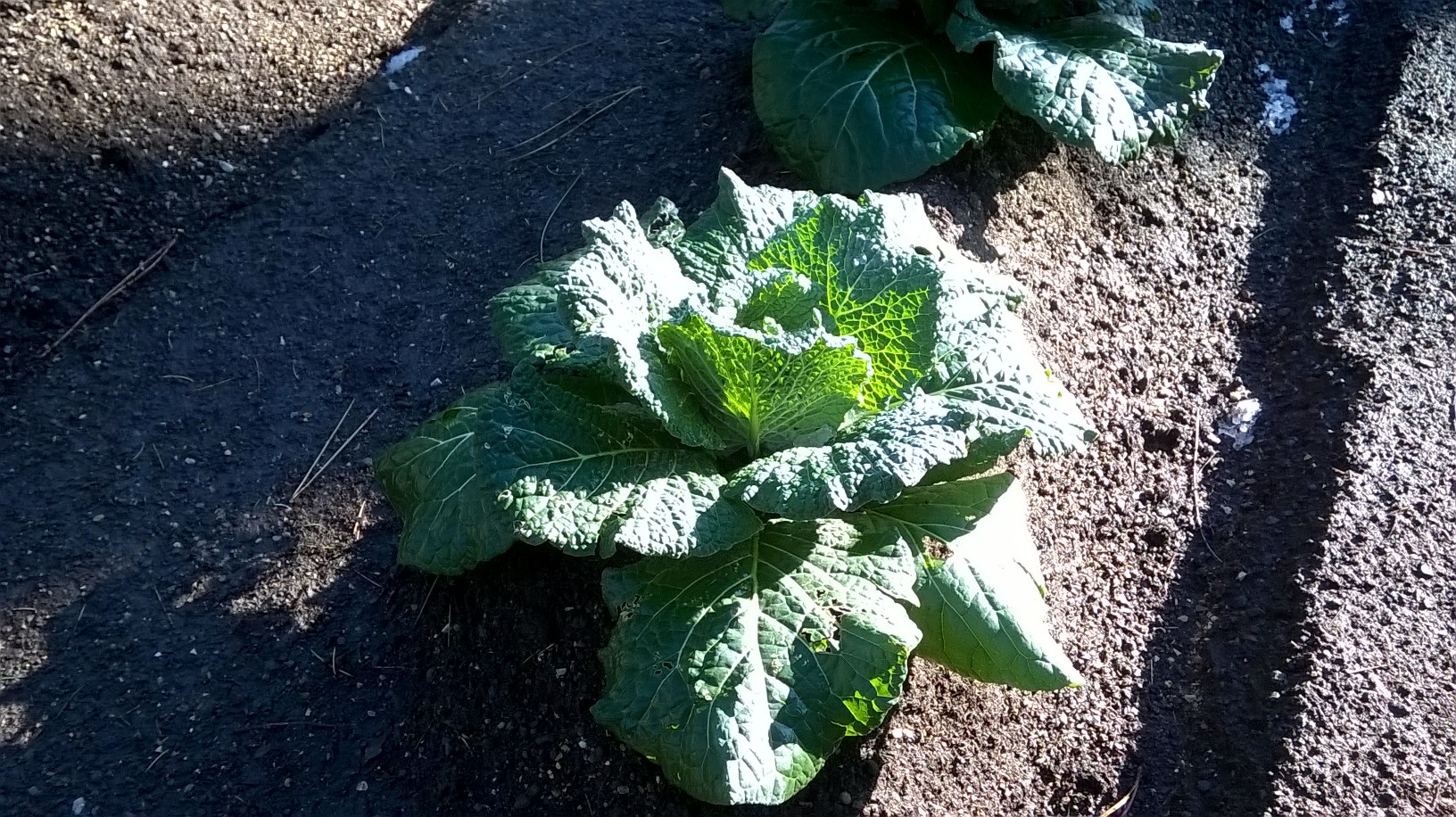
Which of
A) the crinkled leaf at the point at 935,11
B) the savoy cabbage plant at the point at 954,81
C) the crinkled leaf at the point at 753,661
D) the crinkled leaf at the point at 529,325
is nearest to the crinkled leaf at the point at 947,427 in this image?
the crinkled leaf at the point at 753,661

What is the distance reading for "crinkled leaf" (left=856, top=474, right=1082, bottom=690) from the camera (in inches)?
76.3

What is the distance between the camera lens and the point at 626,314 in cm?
198

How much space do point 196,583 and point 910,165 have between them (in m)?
2.09

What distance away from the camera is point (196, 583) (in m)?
2.47

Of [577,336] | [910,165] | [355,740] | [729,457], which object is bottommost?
[355,740]

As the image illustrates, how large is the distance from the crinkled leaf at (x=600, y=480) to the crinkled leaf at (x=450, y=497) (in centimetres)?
7

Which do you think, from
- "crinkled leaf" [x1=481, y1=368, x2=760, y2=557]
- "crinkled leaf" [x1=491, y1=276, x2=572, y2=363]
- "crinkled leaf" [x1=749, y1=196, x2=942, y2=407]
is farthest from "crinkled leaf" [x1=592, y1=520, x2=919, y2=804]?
"crinkled leaf" [x1=491, y1=276, x2=572, y2=363]

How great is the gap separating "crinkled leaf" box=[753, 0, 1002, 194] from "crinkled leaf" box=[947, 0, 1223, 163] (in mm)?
141

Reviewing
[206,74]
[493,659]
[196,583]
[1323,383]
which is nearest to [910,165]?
[1323,383]

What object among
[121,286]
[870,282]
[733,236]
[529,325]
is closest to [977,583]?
[870,282]

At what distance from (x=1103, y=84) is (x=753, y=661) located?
192 cm

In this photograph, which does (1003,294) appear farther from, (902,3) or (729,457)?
(902,3)

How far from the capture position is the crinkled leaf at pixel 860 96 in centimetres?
284

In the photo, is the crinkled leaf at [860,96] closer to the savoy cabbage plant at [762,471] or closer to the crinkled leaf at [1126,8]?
the crinkled leaf at [1126,8]
